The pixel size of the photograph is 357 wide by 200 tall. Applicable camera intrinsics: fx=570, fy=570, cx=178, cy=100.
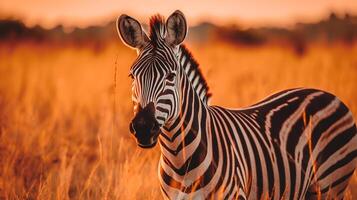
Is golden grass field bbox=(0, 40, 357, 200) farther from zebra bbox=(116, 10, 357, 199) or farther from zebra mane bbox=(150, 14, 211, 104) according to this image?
zebra bbox=(116, 10, 357, 199)

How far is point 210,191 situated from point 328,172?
1500 millimetres

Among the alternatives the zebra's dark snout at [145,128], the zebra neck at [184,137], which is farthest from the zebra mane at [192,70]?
the zebra's dark snout at [145,128]

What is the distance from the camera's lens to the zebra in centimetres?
382

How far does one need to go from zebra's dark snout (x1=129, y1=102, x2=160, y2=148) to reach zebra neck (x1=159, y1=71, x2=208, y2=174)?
361mm

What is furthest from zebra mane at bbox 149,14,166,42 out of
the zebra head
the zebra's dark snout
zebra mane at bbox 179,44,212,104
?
the zebra's dark snout

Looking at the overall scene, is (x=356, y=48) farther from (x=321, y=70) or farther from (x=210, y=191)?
(x=210, y=191)

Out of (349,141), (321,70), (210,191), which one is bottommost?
(210,191)

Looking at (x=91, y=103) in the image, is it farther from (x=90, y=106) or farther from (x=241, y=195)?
(x=241, y=195)

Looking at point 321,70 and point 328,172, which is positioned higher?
point 321,70

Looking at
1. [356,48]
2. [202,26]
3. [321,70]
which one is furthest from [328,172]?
[202,26]

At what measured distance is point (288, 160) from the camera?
469 cm

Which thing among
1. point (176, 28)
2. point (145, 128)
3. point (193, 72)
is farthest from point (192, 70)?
point (145, 128)

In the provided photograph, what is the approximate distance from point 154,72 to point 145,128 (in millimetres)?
443

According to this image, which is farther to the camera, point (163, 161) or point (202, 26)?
point (202, 26)
